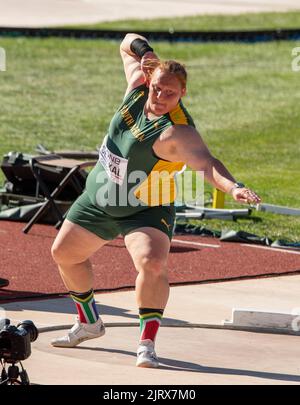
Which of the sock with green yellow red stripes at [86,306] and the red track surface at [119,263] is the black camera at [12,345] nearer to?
the sock with green yellow red stripes at [86,306]

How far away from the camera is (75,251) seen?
8.30 meters

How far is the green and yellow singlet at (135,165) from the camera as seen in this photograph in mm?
8062

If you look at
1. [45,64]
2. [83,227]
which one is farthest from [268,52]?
[83,227]

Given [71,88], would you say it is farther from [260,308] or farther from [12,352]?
[12,352]

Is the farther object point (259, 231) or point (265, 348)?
point (259, 231)

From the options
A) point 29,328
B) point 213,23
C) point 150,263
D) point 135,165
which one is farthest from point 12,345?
point 213,23

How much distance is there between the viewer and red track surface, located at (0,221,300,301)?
10688 mm

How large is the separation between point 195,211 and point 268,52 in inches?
514

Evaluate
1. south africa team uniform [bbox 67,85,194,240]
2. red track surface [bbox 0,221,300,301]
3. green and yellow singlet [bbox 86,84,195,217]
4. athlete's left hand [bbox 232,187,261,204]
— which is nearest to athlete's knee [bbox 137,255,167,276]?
south africa team uniform [bbox 67,85,194,240]

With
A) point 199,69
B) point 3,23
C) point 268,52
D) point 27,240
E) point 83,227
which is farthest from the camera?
point 3,23

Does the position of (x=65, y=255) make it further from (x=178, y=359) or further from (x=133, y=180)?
(x=178, y=359)

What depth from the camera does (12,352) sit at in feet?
22.8

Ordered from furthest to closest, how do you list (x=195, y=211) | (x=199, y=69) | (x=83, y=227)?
Result: (x=199, y=69) → (x=195, y=211) → (x=83, y=227)

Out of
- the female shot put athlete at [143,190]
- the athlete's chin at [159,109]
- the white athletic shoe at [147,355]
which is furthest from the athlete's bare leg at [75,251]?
the athlete's chin at [159,109]
